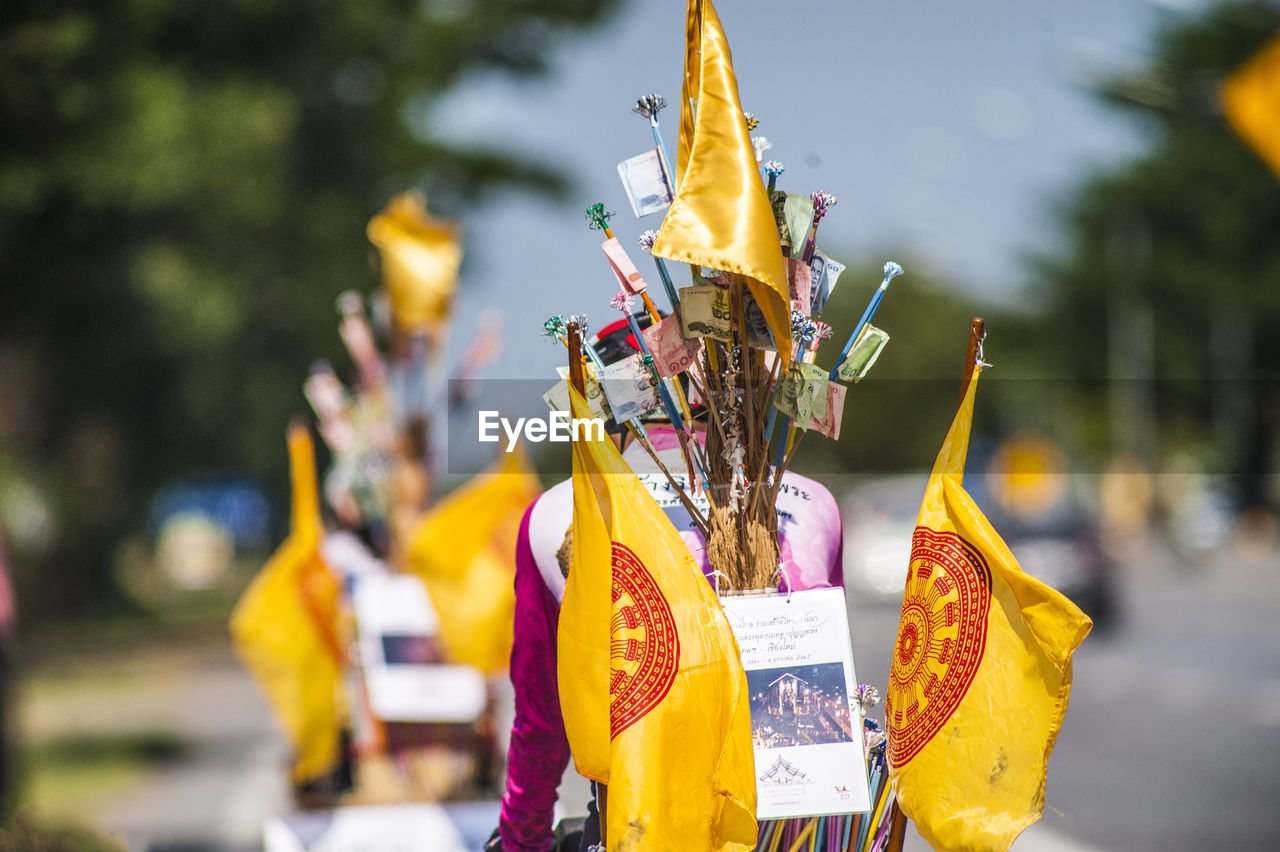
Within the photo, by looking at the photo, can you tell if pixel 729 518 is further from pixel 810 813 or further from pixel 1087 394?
pixel 1087 394

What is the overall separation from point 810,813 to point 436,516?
12.8 ft

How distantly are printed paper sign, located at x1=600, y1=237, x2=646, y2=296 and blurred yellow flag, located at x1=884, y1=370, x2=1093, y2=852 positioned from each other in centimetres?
61

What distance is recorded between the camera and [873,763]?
2625 mm

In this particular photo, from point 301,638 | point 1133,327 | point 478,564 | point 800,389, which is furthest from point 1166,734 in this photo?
point 1133,327

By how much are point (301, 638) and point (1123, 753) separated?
5645 mm

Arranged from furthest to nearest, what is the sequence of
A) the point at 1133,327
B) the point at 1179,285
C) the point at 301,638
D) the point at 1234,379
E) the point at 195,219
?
1. the point at 1133,327
2. the point at 1179,285
3. the point at 1234,379
4. the point at 195,219
5. the point at 301,638

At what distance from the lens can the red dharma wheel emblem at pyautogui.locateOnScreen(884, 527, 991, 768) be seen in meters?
2.46

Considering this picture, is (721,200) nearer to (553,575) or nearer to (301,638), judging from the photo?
(553,575)

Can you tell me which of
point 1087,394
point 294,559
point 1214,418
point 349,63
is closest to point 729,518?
point 294,559

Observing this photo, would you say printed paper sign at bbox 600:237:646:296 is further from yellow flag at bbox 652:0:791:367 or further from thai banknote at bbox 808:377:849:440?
thai banknote at bbox 808:377:849:440

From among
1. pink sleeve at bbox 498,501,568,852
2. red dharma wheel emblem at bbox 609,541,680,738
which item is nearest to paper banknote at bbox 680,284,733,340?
red dharma wheel emblem at bbox 609,541,680,738

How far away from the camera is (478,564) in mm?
6000

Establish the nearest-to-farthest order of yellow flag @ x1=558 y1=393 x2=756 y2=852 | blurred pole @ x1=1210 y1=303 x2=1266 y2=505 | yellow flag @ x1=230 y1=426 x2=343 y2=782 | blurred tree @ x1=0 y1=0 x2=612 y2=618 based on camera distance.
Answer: yellow flag @ x1=558 y1=393 x2=756 y2=852, yellow flag @ x1=230 y1=426 x2=343 y2=782, blurred tree @ x1=0 y1=0 x2=612 y2=618, blurred pole @ x1=1210 y1=303 x2=1266 y2=505

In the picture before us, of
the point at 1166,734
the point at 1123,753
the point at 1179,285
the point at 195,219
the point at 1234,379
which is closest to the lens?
the point at 1123,753
